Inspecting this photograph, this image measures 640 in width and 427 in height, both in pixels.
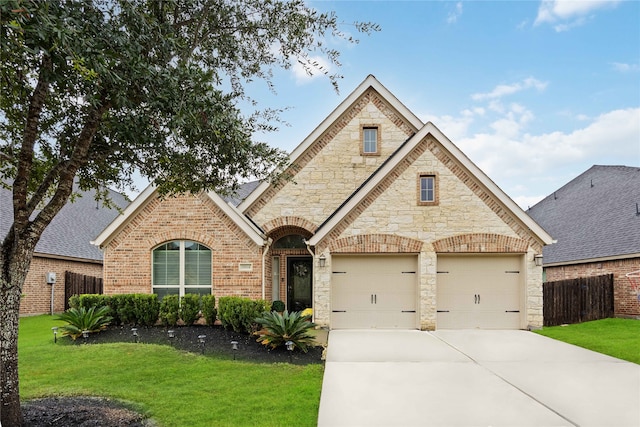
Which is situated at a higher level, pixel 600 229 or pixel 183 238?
pixel 600 229

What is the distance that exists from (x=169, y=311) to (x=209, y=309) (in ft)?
3.66

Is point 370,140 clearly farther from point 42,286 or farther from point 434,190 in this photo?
point 42,286

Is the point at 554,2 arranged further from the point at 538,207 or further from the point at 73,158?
the point at 538,207

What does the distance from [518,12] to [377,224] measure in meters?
6.65

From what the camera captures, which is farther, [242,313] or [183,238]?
[183,238]

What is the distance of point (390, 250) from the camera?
13062 millimetres

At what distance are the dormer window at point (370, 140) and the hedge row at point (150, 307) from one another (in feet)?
24.1

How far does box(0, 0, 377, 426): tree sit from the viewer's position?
189 inches

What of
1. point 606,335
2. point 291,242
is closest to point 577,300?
point 606,335

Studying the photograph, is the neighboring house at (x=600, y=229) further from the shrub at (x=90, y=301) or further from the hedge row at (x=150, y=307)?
the shrub at (x=90, y=301)

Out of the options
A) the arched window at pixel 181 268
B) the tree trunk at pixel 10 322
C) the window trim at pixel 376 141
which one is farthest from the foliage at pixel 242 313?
the window trim at pixel 376 141

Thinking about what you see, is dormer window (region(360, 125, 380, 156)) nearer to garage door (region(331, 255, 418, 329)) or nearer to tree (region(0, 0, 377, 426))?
garage door (region(331, 255, 418, 329))

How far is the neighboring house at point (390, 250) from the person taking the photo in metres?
13.0

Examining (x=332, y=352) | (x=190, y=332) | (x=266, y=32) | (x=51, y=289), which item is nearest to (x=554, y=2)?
(x=266, y=32)
